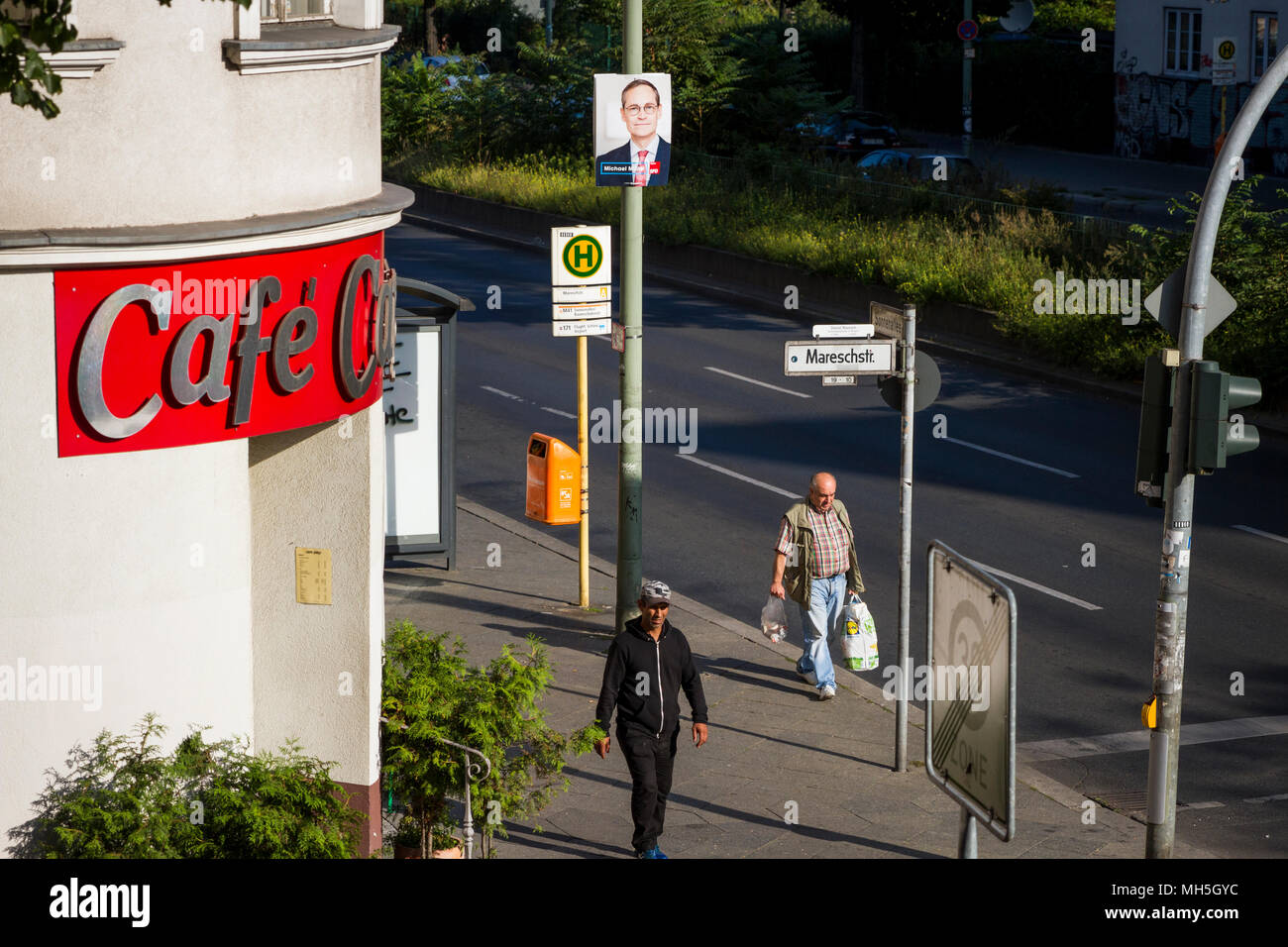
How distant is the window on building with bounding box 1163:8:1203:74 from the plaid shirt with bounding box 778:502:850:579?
128 ft

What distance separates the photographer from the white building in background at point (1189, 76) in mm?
44469

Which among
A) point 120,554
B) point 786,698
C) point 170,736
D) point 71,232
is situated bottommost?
point 786,698

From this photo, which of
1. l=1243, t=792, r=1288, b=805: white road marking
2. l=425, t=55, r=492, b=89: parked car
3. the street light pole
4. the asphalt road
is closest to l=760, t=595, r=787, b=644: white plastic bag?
the asphalt road

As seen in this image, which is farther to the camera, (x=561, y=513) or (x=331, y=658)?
(x=561, y=513)

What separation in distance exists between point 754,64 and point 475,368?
1674cm

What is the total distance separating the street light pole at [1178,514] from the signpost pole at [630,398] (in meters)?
4.87

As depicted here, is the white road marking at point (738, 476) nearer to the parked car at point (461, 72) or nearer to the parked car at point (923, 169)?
the parked car at point (923, 169)

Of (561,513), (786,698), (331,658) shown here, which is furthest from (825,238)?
(331,658)

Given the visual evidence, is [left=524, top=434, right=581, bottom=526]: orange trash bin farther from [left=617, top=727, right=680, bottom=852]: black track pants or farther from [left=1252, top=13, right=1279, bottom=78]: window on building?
[left=1252, top=13, right=1279, bottom=78]: window on building

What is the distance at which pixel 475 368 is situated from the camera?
24750 mm

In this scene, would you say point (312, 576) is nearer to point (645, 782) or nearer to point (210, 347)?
point (210, 347)

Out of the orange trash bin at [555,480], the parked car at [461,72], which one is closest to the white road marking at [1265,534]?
the orange trash bin at [555,480]

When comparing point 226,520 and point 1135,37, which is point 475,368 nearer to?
point 226,520

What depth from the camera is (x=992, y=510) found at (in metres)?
17.8
